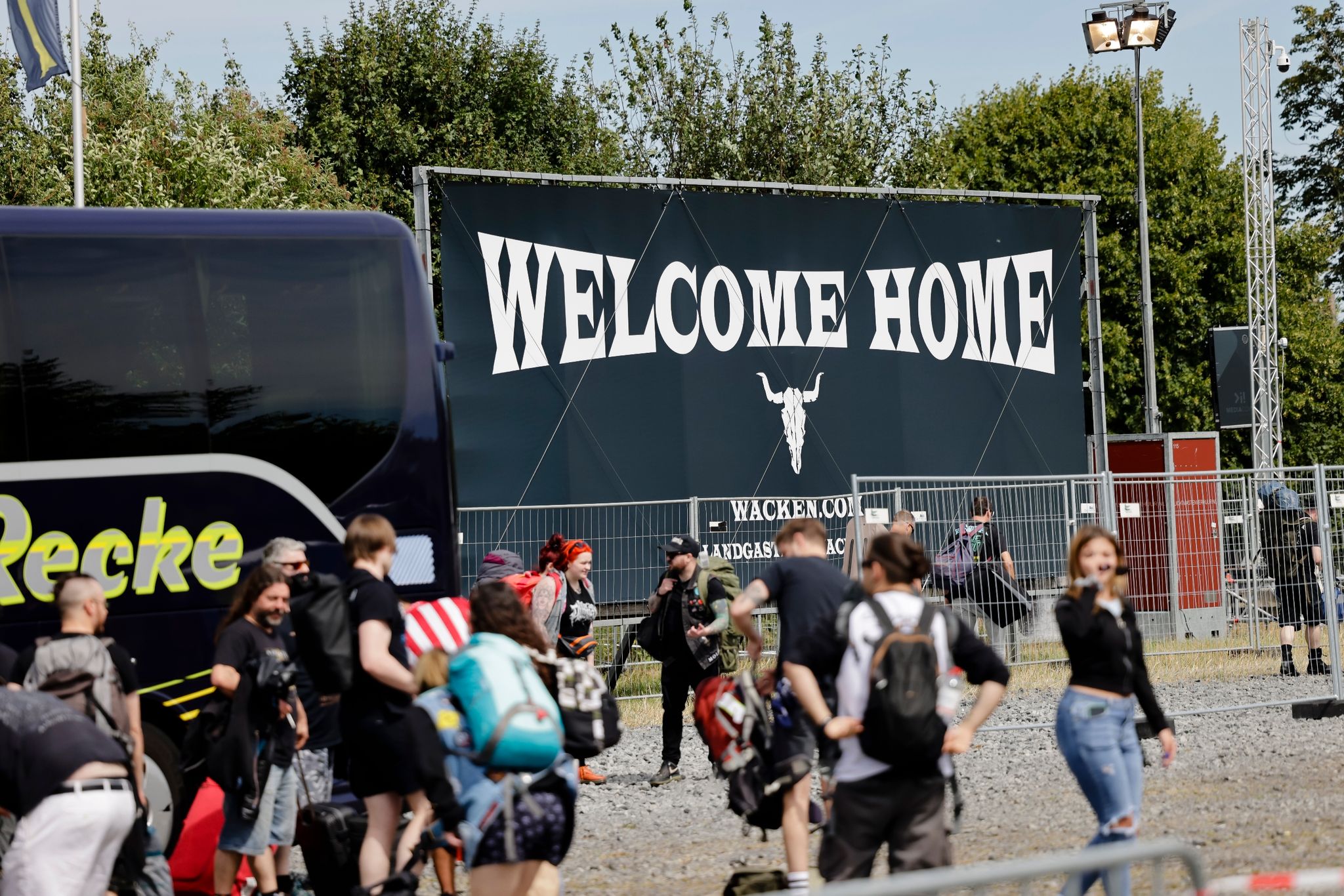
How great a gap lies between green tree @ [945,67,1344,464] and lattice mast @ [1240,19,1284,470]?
1255 cm

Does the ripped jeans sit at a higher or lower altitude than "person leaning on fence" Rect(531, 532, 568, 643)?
lower

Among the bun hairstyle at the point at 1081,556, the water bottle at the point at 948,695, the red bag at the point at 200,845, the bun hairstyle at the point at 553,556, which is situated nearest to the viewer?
the water bottle at the point at 948,695

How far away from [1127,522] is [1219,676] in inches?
73.0

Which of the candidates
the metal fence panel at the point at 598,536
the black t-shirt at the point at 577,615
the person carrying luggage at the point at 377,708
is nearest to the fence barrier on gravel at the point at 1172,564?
the metal fence panel at the point at 598,536

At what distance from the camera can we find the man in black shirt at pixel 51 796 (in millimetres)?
4891

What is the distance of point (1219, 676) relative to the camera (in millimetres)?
14258

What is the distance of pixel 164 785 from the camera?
27.1 ft

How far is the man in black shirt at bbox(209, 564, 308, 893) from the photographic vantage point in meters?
6.94

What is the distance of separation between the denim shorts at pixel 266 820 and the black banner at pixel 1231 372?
64.5 ft

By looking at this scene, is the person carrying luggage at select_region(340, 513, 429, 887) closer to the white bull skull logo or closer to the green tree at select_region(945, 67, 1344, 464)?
the white bull skull logo

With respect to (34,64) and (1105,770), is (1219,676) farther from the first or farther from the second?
(34,64)

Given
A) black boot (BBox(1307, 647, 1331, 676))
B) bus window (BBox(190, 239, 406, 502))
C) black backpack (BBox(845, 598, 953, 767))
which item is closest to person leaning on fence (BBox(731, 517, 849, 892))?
black backpack (BBox(845, 598, 953, 767))

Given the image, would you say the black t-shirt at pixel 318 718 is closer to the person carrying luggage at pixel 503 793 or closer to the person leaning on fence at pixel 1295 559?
the person carrying luggage at pixel 503 793

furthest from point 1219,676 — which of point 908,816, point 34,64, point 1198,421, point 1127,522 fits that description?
point 1198,421
